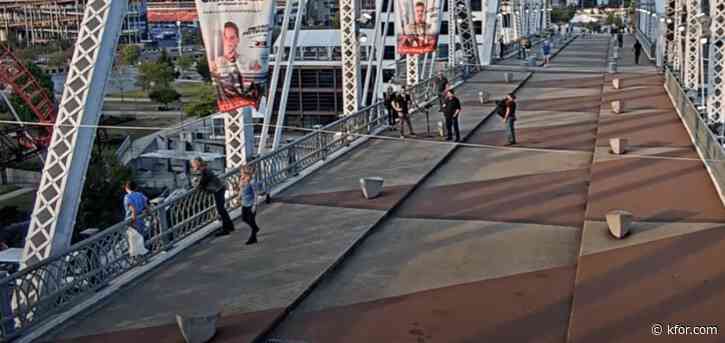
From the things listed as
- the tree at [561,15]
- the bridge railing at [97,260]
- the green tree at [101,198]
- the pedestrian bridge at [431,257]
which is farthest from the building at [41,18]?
the tree at [561,15]

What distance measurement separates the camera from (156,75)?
3191 inches

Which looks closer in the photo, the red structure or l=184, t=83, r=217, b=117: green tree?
the red structure

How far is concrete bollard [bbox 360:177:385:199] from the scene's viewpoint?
1584cm

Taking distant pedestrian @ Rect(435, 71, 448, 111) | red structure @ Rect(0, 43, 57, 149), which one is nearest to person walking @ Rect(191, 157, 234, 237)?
distant pedestrian @ Rect(435, 71, 448, 111)

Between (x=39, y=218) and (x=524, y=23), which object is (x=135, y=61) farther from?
(x=39, y=218)

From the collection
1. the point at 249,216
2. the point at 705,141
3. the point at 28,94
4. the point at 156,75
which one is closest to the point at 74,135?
the point at 249,216

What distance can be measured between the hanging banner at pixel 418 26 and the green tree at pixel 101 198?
15.6 metres

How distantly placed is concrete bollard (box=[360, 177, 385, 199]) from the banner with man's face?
3.52 meters

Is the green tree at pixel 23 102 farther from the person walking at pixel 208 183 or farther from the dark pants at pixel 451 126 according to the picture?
the person walking at pixel 208 183

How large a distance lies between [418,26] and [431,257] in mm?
17062

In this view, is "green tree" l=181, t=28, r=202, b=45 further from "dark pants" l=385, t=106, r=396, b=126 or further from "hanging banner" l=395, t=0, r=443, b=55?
"dark pants" l=385, t=106, r=396, b=126

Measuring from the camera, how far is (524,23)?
3361 inches

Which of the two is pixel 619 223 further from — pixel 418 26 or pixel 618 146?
pixel 418 26

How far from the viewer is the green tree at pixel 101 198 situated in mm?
35447
